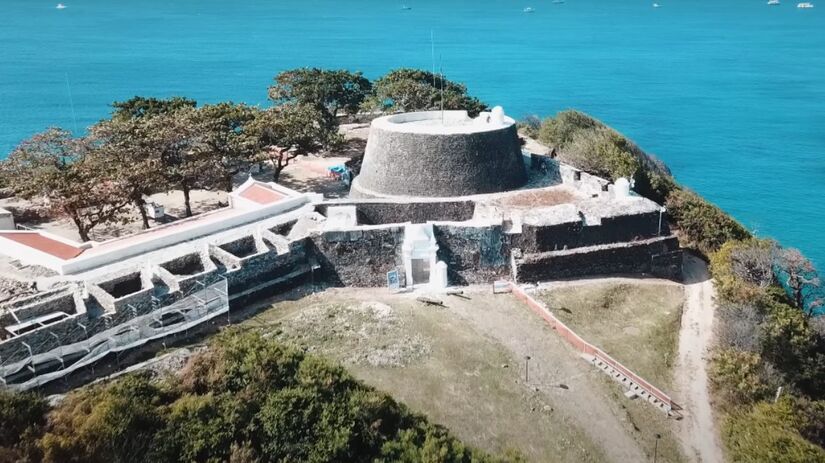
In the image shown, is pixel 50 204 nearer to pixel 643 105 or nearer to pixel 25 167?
pixel 25 167

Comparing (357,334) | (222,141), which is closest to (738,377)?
(357,334)

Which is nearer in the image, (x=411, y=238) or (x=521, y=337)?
(x=521, y=337)

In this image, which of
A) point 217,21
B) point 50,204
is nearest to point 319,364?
point 50,204

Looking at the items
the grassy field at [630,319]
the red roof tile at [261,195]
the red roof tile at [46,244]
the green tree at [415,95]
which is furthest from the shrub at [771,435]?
the green tree at [415,95]

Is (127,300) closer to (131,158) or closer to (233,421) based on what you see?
(233,421)

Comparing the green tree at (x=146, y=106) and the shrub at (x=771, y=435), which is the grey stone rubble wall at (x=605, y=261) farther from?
the green tree at (x=146, y=106)

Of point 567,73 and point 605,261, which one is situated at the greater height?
point 567,73
